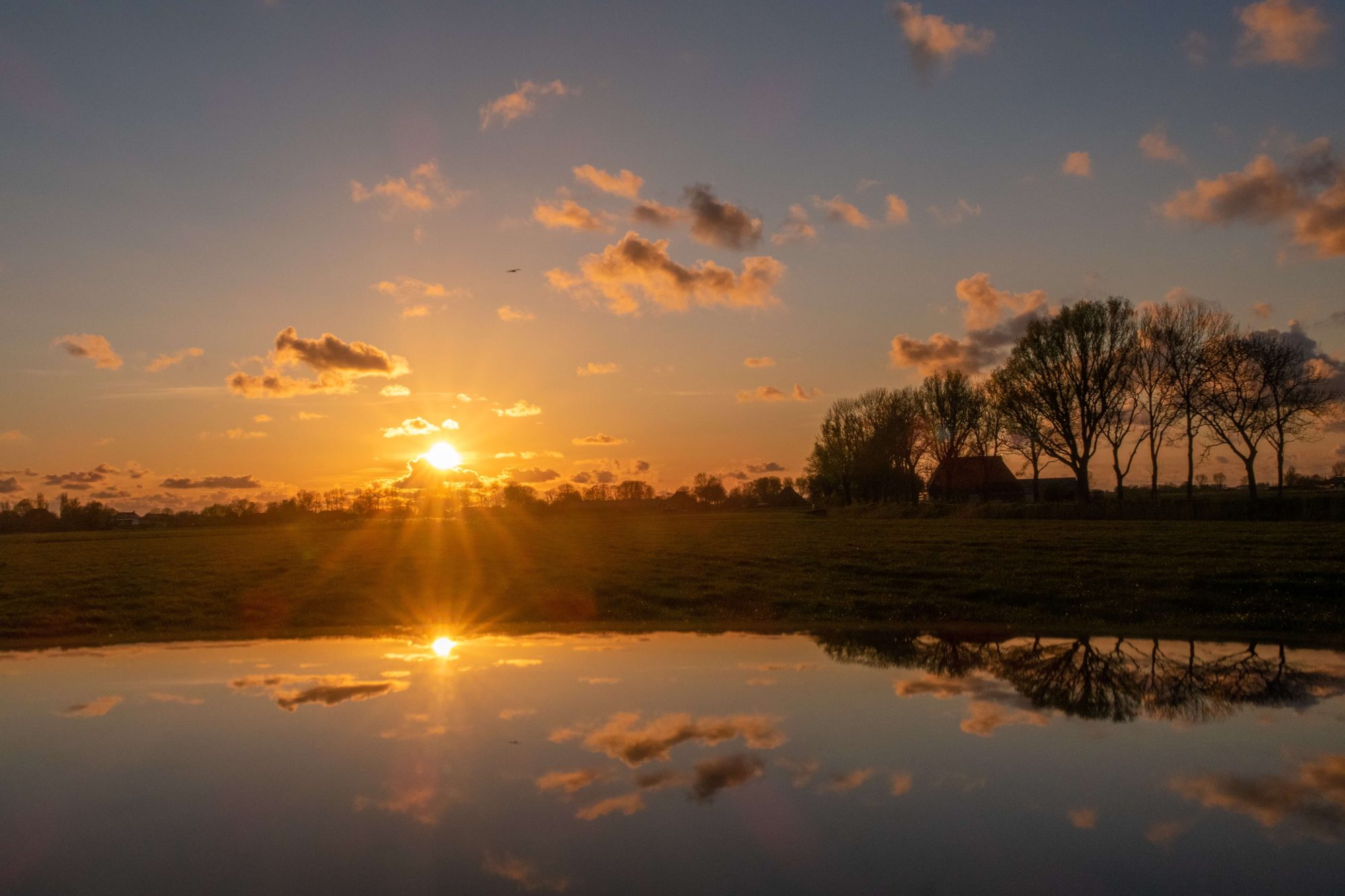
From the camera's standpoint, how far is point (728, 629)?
2423cm

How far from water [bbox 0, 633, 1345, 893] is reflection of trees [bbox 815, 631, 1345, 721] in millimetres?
122

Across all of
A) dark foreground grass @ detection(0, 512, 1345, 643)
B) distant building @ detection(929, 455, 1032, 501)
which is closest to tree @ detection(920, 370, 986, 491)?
distant building @ detection(929, 455, 1032, 501)

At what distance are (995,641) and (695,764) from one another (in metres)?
12.9

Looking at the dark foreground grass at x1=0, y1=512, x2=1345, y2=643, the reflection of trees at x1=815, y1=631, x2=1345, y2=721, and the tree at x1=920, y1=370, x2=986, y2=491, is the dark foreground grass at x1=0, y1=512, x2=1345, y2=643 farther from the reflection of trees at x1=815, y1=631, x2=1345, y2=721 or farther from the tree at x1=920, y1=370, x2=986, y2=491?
the tree at x1=920, y1=370, x2=986, y2=491

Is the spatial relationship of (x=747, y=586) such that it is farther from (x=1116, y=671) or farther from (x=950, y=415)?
(x=950, y=415)

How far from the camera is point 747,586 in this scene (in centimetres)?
3164

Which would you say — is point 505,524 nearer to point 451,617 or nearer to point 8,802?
point 451,617

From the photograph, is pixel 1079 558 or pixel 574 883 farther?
pixel 1079 558

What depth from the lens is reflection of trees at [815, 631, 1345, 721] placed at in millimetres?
14062

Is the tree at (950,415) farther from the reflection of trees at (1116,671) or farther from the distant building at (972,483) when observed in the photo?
the reflection of trees at (1116,671)

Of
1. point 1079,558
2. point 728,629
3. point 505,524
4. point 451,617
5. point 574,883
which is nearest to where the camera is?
point 574,883

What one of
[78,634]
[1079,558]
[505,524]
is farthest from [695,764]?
[505,524]

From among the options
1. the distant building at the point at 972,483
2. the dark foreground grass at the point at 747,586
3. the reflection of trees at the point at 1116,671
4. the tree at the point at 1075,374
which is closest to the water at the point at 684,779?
the reflection of trees at the point at 1116,671

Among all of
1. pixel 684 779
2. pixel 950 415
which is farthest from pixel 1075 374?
pixel 684 779
